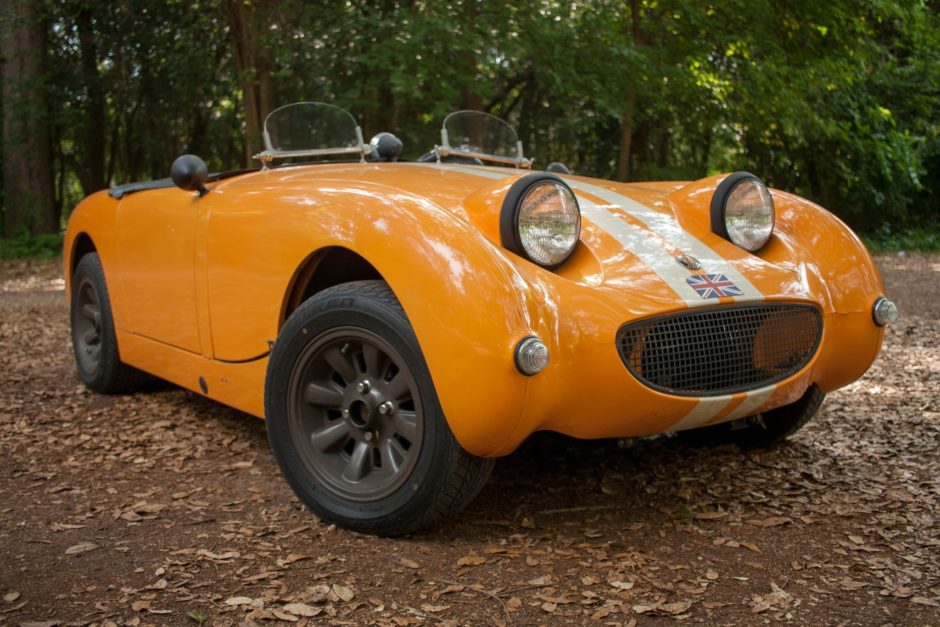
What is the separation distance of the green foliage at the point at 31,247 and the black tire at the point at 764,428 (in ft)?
39.3

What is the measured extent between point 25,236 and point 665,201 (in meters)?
12.9

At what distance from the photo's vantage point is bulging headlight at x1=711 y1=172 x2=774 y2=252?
3.20 metres

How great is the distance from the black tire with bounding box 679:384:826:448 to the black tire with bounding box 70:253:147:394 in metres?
2.78

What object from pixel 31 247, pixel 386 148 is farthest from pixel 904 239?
pixel 31 247

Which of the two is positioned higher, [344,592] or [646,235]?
[646,235]

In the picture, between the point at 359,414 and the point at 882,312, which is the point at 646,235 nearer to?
the point at 882,312

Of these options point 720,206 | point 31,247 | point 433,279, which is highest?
point 720,206

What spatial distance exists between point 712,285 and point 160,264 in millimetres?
2373

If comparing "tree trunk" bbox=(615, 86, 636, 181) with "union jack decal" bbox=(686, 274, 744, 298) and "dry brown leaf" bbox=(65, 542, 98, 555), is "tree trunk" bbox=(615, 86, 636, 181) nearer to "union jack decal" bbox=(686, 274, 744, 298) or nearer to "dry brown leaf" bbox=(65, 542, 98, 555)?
"union jack decal" bbox=(686, 274, 744, 298)

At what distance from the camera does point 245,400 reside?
139 inches

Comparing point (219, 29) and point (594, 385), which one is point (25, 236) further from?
point (594, 385)

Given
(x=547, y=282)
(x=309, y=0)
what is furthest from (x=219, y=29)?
(x=547, y=282)

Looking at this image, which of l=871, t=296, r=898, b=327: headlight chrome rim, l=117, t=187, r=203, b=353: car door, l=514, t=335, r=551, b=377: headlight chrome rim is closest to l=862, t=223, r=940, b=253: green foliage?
l=871, t=296, r=898, b=327: headlight chrome rim

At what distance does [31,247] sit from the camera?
541 inches
